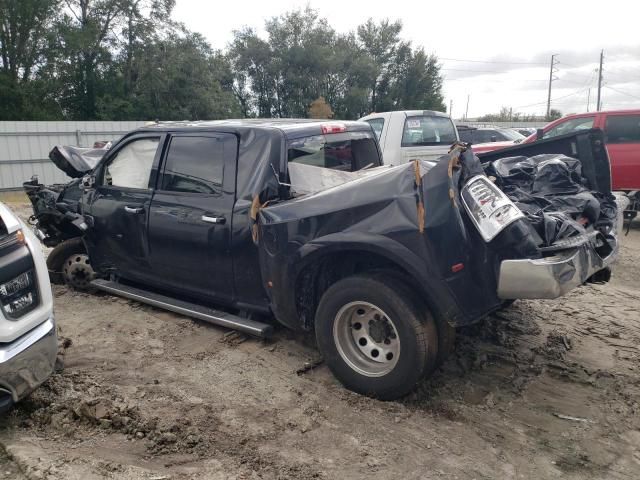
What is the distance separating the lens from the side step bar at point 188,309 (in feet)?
14.1

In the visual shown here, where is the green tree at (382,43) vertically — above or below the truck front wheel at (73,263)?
above

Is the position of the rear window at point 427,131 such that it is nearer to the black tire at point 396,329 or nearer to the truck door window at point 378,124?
the truck door window at point 378,124

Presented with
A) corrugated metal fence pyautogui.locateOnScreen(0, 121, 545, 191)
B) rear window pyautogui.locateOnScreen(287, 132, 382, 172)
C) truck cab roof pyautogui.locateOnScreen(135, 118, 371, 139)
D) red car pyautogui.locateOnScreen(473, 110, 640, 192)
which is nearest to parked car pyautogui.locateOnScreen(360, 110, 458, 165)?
red car pyautogui.locateOnScreen(473, 110, 640, 192)

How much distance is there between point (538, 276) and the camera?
303 cm

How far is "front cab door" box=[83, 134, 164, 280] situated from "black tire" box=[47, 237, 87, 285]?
1.46ft

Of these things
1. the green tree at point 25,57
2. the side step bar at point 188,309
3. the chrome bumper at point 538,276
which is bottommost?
the side step bar at point 188,309

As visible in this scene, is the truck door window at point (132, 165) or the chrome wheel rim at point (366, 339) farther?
the truck door window at point (132, 165)

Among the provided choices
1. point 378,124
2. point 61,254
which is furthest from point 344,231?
point 378,124

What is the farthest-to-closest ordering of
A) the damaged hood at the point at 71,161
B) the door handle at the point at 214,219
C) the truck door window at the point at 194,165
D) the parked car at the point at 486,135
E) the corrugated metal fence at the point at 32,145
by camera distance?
the parked car at the point at 486,135, the corrugated metal fence at the point at 32,145, the damaged hood at the point at 71,161, the truck door window at the point at 194,165, the door handle at the point at 214,219

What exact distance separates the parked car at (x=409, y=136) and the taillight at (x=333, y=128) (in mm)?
4980

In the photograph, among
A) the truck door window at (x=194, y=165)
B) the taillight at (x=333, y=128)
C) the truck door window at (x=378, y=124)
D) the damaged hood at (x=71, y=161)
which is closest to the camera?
the truck door window at (x=194, y=165)

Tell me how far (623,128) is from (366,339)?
27.5ft

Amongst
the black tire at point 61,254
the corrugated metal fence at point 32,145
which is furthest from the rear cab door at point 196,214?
the corrugated metal fence at point 32,145

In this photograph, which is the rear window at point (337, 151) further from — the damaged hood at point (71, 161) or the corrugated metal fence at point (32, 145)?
the corrugated metal fence at point (32, 145)
